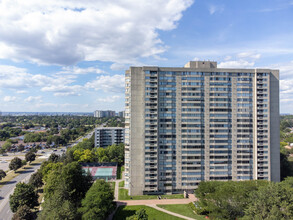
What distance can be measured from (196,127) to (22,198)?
68.8m

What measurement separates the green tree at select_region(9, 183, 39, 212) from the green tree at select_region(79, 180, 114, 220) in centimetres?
2195

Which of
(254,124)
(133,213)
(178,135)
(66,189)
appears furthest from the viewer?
(254,124)

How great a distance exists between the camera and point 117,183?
284 ft

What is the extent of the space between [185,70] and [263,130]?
1703 inches

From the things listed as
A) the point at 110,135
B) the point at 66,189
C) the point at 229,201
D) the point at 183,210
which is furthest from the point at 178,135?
the point at 110,135

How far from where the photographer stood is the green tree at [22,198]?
58.5 m

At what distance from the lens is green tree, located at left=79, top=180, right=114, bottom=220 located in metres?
48.8

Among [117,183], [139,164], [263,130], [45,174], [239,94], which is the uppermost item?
[239,94]

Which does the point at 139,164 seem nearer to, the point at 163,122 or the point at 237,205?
the point at 163,122

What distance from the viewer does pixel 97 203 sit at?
167 feet

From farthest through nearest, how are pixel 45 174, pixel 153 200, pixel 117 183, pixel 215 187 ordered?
pixel 117 183, pixel 45 174, pixel 153 200, pixel 215 187

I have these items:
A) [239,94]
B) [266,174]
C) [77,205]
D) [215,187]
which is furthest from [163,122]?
[266,174]

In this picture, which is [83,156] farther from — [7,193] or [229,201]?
[229,201]

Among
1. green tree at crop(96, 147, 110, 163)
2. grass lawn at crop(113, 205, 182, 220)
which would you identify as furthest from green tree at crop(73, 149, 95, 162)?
grass lawn at crop(113, 205, 182, 220)
